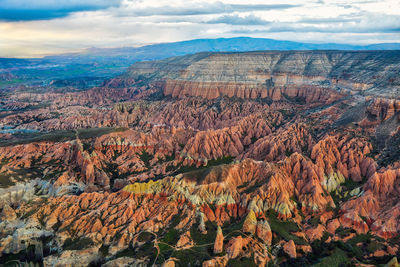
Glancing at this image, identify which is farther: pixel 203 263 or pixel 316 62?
pixel 316 62

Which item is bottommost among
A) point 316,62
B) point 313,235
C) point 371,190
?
point 313,235

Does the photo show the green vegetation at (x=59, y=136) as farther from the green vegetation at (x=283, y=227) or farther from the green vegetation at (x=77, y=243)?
the green vegetation at (x=283, y=227)

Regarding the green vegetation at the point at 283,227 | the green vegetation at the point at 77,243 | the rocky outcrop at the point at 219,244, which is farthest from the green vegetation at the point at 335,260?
the green vegetation at the point at 77,243

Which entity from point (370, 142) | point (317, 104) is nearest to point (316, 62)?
point (317, 104)

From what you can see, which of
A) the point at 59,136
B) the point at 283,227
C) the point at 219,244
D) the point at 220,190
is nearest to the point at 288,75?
the point at 220,190

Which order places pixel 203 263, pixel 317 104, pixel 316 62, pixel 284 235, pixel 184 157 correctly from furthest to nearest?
pixel 316 62 < pixel 317 104 < pixel 184 157 < pixel 284 235 < pixel 203 263

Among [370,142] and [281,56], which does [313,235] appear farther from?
[281,56]

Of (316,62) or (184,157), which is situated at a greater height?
(316,62)

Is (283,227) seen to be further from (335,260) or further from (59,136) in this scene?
(59,136)
